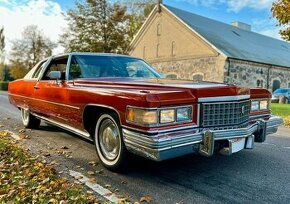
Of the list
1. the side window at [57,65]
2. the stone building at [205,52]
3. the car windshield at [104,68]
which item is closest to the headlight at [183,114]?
the car windshield at [104,68]

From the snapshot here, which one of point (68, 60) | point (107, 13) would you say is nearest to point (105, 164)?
point (68, 60)

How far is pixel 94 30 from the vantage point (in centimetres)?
2777

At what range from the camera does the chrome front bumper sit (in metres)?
3.27

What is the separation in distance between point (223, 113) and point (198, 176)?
35.2 inches

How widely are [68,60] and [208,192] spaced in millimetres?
3313

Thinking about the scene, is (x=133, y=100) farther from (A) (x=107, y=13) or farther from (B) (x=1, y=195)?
(A) (x=107, y=13)

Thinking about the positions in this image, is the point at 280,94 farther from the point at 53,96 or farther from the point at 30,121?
the point at 53,96

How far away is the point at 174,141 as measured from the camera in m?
3.32

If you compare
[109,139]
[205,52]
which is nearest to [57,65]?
[109,139]

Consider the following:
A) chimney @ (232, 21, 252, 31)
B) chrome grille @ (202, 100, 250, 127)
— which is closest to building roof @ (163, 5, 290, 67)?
chimney @ (232, 21, 252, 31)

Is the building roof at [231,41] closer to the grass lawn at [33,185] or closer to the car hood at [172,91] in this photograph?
the car hood at [172,91]

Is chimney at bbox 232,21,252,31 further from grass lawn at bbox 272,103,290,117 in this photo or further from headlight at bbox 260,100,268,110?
headlight at bbox 260,100,268,110

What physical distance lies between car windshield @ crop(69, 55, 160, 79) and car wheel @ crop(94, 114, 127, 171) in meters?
1.12

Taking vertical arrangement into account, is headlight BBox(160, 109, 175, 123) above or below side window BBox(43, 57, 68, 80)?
below
